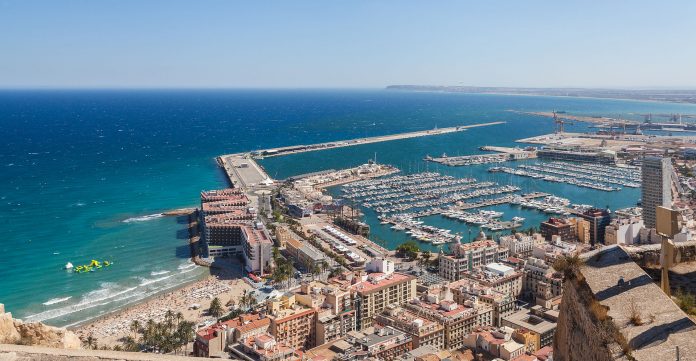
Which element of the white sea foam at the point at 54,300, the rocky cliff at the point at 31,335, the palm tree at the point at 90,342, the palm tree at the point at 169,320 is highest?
the rocky cliff at the point at 31,335

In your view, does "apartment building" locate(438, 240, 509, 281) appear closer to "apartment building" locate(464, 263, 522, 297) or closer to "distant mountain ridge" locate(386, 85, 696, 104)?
"apartment building" locate(464, 263, 522, 297)

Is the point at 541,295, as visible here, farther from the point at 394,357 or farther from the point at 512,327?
the point at 394,357

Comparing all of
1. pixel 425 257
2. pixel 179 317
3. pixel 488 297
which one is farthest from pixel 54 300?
pixel 488 297

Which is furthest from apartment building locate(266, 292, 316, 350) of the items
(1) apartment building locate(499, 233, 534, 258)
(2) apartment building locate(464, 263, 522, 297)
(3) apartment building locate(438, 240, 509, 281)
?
(1) apartment building locate(499, 233, 534, 258)

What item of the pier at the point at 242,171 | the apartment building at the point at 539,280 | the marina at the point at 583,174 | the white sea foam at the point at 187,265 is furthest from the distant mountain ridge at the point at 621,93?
the white sea foam at the point at 187,265

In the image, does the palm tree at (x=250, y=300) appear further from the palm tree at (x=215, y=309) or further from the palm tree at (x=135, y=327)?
the palm tree at (x=135, y=327)

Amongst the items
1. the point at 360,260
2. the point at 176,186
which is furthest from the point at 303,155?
the point at 360,260

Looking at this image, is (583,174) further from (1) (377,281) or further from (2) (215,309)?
(2) (215,309)
